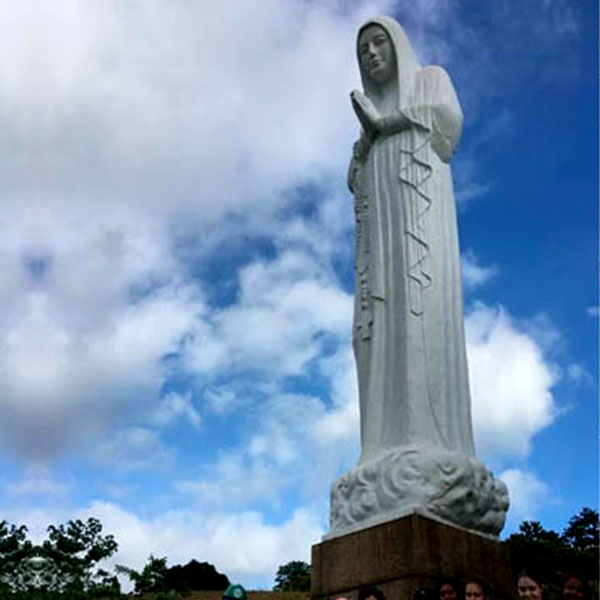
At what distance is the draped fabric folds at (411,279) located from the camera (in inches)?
330

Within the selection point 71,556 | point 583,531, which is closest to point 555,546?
point 583,531

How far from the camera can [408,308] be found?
→ 28.5 feet

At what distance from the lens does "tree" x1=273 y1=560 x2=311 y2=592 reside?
30.9 m

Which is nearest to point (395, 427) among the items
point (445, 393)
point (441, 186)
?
point (445, 393)

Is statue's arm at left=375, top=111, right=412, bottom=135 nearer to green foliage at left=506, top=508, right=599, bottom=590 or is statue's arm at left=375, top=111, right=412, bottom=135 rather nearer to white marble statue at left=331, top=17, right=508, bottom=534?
white marble statue at left=331, top=17, right=508, bottom=534

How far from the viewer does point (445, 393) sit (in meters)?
8.38

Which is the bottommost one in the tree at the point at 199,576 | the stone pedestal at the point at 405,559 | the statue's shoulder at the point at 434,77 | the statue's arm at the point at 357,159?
the stone pedestal at the point at 405,559

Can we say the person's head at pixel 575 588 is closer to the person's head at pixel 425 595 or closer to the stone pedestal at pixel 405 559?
the person's head at pixel 425 595

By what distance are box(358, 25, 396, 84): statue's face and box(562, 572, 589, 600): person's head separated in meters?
6.40

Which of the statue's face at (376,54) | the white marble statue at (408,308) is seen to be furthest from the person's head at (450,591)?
the statue's face at (376,54)

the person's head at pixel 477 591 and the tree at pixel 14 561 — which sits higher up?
the tree at pixel 14 561

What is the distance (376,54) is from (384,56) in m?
0.10

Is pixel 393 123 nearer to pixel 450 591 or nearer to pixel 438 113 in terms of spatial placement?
pixel 438 113

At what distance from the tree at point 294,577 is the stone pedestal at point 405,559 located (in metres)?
22.3
